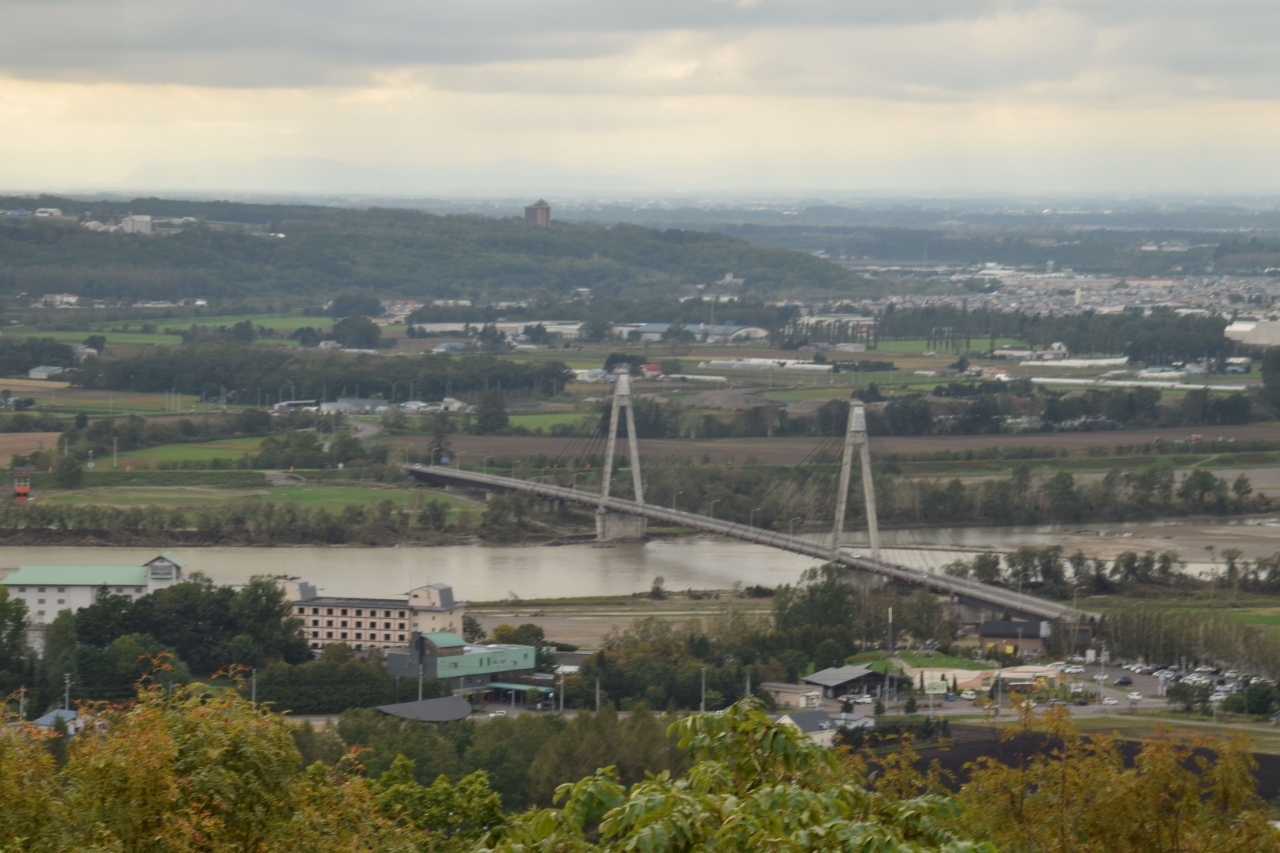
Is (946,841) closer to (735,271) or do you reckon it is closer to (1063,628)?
(1063,628)

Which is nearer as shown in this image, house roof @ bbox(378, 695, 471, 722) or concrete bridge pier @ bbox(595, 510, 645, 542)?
house roof @ bbox(378, 695, 471, 722)

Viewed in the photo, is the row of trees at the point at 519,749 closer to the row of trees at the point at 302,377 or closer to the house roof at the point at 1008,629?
the house roof at the point at 1008,629

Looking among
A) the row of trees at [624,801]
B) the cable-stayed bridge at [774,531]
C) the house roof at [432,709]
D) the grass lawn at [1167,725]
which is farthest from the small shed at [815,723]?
the row of trees at [624,801]

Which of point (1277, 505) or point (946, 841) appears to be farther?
point (1277, 505)

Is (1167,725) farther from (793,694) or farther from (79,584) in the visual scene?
(79,584)

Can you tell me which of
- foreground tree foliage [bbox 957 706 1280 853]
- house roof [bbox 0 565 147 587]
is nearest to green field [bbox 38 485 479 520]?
house roof [bbox 0 565 147 587]

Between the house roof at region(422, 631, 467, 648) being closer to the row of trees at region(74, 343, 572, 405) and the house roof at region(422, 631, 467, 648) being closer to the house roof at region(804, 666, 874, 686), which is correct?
the house roof at region(804, 666, 874, 686)

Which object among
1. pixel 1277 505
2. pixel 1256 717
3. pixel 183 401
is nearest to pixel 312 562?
pixel 1256 717
